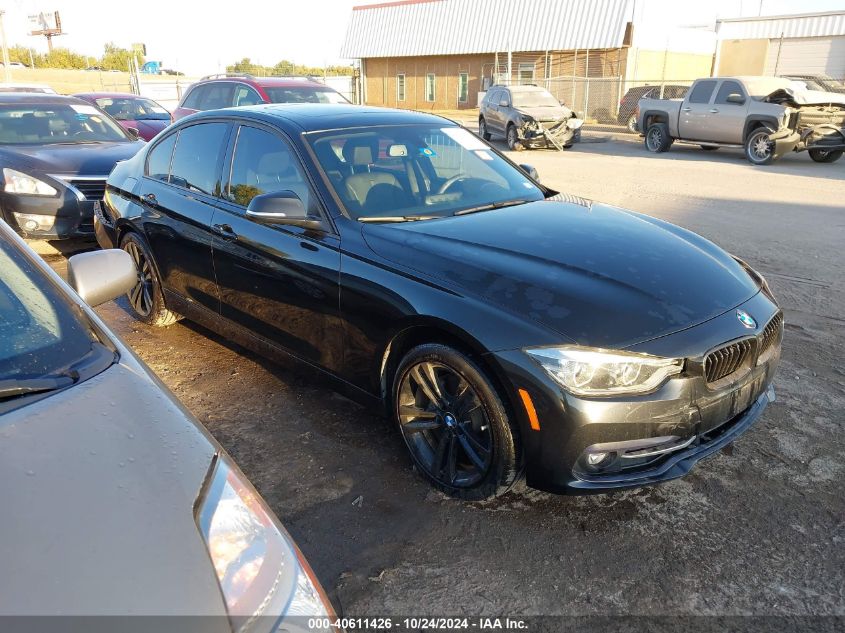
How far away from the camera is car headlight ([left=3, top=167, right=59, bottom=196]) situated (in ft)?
22.9

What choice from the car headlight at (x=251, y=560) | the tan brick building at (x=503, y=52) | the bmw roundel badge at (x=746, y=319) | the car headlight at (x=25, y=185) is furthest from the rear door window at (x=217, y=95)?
the tan brick building at (x=503, y=52)

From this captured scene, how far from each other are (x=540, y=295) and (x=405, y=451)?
48.1 inches

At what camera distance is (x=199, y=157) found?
448cm

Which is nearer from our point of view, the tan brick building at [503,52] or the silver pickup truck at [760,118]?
the silver pickup truck at [760,118]

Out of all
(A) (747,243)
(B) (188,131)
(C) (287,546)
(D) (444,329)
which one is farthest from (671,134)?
(C) (287,546)

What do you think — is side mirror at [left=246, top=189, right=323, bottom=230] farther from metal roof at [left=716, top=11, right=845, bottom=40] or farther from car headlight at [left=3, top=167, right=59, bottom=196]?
metal roof at [left=716, top=11, right=845, bottom=40]

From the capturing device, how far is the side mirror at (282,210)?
3416 millimetres

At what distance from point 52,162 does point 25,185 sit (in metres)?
0.48

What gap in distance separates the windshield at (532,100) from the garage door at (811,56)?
737 inches

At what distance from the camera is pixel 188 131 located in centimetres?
470

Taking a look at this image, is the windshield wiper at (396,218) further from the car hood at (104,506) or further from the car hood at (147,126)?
the car hood at (147,126)

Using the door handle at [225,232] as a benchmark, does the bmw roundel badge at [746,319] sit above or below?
below

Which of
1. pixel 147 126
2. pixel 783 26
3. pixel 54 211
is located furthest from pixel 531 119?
pixel 783 26

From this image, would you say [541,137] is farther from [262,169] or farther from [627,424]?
[627,424]
